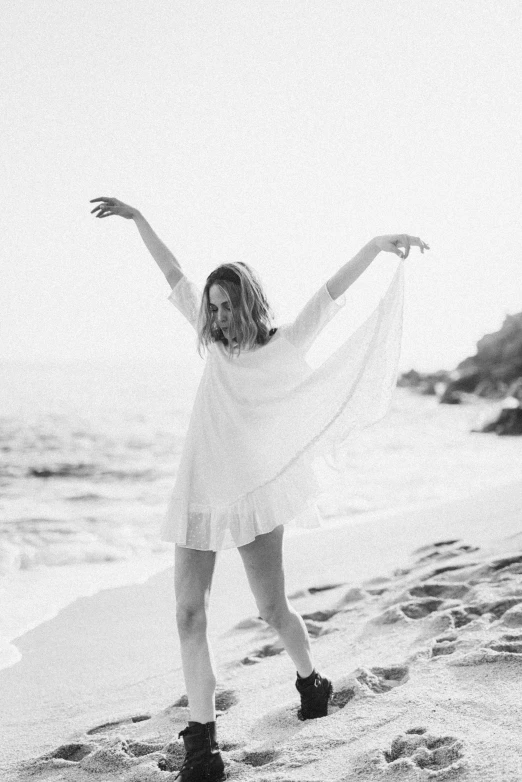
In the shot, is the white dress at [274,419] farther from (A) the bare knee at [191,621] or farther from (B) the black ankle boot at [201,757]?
(B) the black ankle boot at [201,757]

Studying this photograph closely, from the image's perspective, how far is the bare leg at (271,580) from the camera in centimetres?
302

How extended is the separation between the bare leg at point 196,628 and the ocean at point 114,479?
84 cm

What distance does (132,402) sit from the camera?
93.4ft

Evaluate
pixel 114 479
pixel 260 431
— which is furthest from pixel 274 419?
pixel 114 479

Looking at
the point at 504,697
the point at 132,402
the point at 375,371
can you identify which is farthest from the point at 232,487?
the point at 132,402

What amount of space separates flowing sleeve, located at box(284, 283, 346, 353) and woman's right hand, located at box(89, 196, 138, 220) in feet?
3.09

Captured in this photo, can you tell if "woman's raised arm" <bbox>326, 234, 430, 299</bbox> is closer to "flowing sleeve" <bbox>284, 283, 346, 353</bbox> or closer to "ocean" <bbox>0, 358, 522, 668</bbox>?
"flowing sleeve" <bbox>284, 283, 346, 353</bbox>

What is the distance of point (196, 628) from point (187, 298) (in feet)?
4.46

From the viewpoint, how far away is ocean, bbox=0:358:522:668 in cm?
661

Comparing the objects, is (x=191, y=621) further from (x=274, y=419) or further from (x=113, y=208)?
(x=113, y=208)

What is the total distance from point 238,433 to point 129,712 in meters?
1.50

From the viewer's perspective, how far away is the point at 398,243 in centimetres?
305

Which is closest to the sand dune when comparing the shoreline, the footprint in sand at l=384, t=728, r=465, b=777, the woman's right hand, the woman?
the footprint in sand at l=384, t=728, r=465, b=777

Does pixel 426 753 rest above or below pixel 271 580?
below
